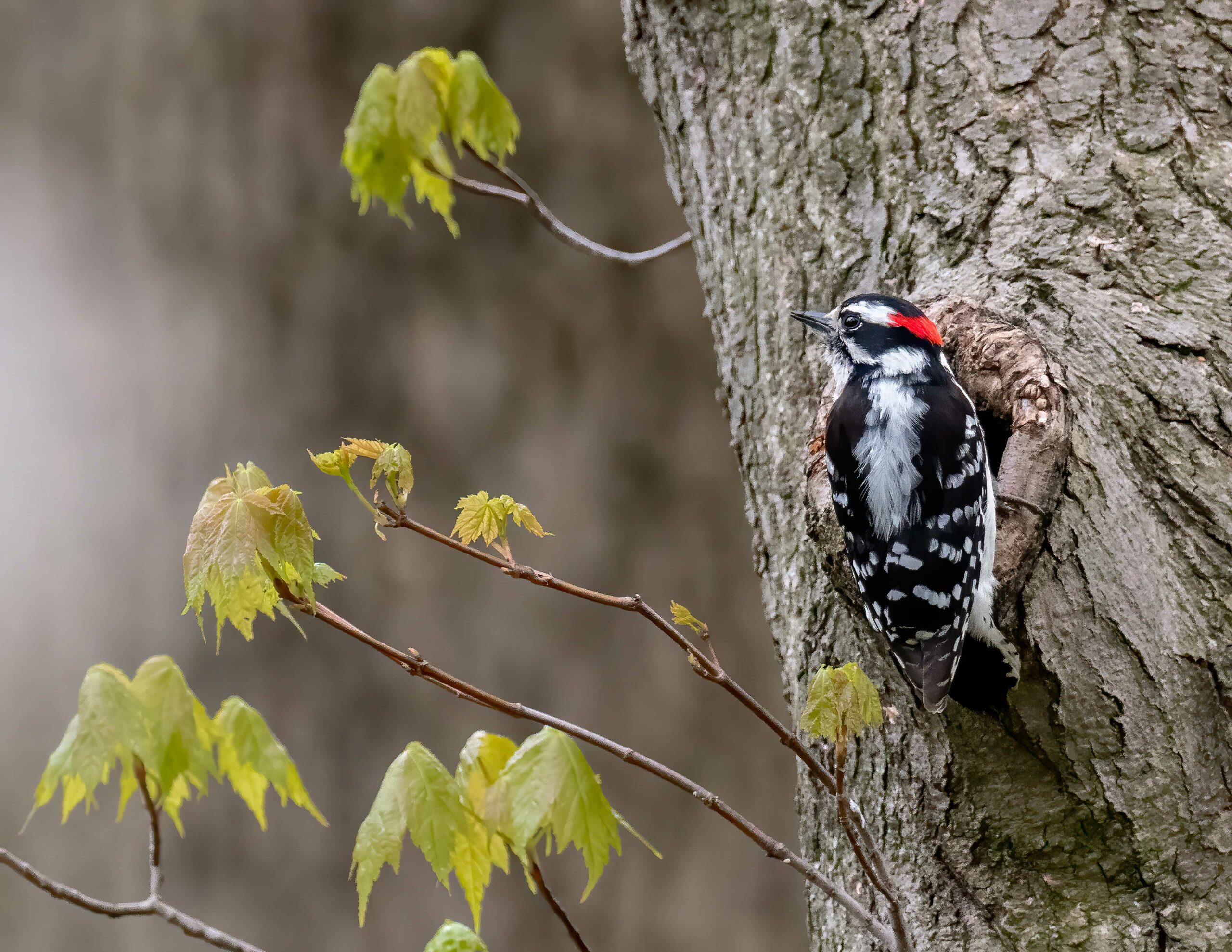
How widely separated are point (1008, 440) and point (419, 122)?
75 centimetres

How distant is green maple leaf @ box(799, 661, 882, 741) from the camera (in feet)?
2.66

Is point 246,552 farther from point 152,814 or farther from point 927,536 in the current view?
point 927,536

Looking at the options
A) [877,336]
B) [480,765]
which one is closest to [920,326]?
[877,336]

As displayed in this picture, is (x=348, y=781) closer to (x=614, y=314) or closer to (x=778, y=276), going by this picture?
(x=614, y=314)

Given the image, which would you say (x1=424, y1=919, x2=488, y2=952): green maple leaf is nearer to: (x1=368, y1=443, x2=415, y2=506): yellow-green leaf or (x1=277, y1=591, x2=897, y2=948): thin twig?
(x1=277, y1=591, x2=897, y2=948): thin twig

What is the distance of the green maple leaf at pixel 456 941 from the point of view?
71 centimetres

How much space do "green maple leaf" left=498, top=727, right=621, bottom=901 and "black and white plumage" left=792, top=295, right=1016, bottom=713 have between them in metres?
0.46

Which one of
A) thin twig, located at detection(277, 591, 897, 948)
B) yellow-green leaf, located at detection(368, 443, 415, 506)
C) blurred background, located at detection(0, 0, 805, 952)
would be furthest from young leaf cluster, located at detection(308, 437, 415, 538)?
blurred background, located at detection(0, 0, 805, 952)

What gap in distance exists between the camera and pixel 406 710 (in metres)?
2.60

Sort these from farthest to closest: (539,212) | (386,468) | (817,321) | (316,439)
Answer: (316,439) → (817,321) → (539,212) → (386,468)

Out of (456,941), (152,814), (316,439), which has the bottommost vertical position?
(456,941)

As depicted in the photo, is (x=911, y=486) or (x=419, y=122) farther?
(x=911, y=486)

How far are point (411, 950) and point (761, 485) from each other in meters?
1.88

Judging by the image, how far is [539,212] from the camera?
1.02 m
